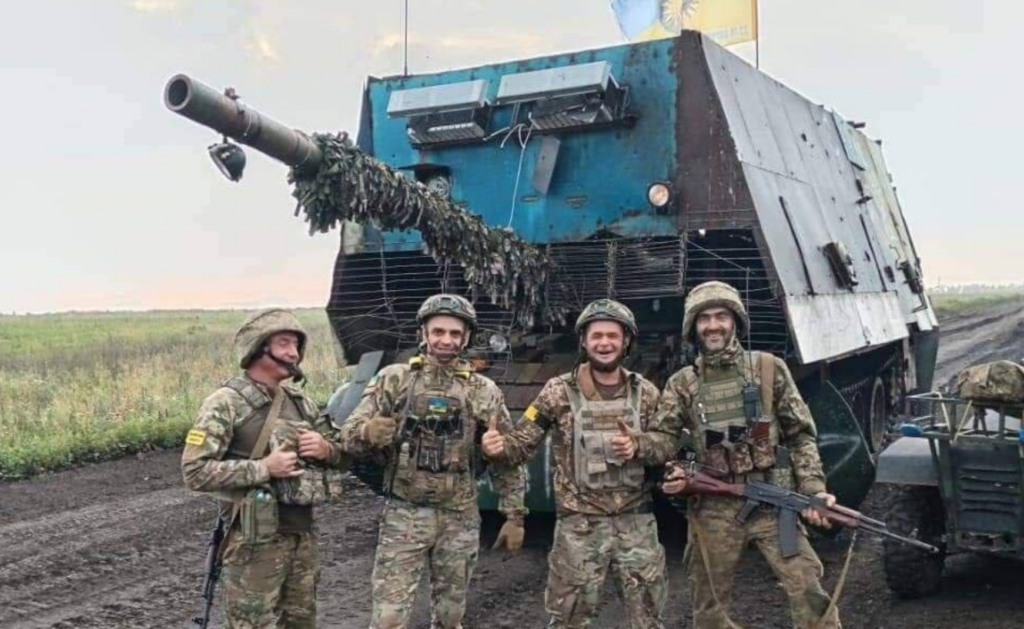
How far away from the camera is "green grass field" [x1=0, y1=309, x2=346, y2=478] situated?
32.9 feet

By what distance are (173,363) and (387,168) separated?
42.3 ft

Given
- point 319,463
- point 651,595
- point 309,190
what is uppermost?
point 309,190

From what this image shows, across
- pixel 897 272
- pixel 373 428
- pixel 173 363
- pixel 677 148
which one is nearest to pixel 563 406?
pixel 373 428

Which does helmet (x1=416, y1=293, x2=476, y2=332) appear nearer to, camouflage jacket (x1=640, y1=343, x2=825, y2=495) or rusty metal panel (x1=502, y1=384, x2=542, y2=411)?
camouflage jacket (x1=640, y1=343, x2=825, y2=495)

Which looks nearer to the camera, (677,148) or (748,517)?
(748,517)

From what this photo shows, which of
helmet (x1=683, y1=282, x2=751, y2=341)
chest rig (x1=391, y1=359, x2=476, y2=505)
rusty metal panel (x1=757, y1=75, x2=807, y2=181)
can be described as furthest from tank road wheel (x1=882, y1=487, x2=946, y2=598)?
rusty metal panel (x1=757, y1=75, x2=807, y2=181)

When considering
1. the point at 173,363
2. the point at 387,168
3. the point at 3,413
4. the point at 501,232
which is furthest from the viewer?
the point at 173,363

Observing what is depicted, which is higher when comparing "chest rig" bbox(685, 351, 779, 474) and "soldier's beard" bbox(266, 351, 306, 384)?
"soldier's beard" bbox(266, 351, 306, 384)

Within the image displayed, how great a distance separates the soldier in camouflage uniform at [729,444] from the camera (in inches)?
173

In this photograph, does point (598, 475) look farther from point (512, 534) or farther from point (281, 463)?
point (281, 463)

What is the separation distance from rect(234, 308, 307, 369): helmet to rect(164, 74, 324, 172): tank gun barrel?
922mm

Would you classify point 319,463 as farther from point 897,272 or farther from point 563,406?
point 897,272

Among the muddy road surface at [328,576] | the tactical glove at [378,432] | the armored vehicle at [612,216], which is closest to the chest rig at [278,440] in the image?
the tactical glove at [378,432]

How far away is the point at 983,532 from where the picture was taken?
17.3ft
